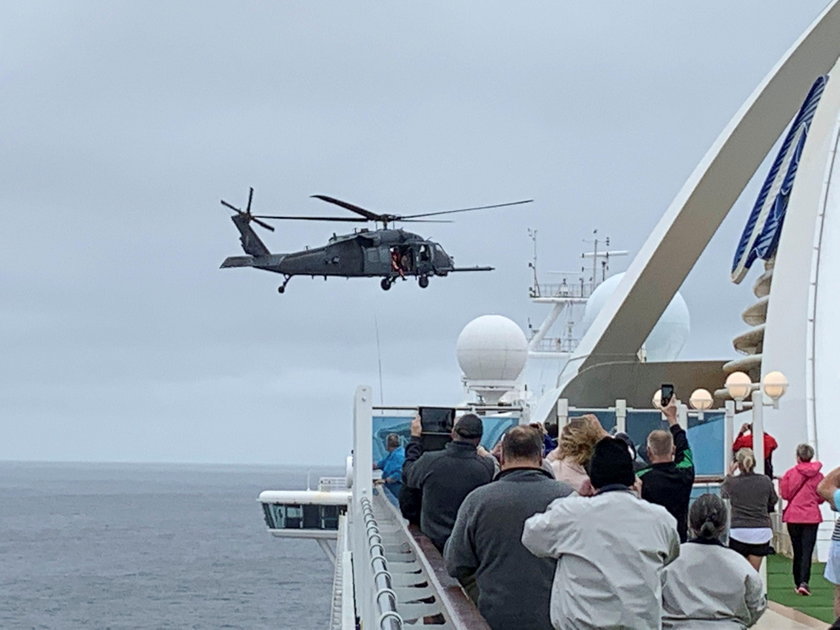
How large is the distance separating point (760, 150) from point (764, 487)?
25.1m

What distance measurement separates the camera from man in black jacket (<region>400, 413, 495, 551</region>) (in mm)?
8961

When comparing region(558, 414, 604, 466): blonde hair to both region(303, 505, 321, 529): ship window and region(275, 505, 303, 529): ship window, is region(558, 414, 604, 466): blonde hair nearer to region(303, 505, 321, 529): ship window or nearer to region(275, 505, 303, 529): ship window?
region(303, 505, 321, 529): ship window

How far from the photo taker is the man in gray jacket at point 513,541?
254 inches

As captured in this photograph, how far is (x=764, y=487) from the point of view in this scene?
1172cm

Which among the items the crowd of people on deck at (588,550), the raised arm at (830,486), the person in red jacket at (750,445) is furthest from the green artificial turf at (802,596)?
the crowd of people on deck at (588,550)

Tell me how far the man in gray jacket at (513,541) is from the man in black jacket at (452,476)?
2303 mm

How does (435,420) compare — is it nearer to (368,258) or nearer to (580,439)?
(580,439)

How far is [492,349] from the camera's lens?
39.0 metres

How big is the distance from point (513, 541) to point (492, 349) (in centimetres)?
3259

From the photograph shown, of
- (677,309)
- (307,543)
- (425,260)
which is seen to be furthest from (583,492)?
(307,543)

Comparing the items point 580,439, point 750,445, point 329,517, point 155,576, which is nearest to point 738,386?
point 750,445

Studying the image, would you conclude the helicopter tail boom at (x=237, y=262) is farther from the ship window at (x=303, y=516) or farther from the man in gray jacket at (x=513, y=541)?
the man in gray jacket at (x=513, y=541)

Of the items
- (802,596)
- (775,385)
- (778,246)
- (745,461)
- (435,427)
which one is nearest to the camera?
A: (435,427)

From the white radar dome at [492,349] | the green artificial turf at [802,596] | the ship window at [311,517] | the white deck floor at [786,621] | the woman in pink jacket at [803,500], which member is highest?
the white radar dome at [492,349]
